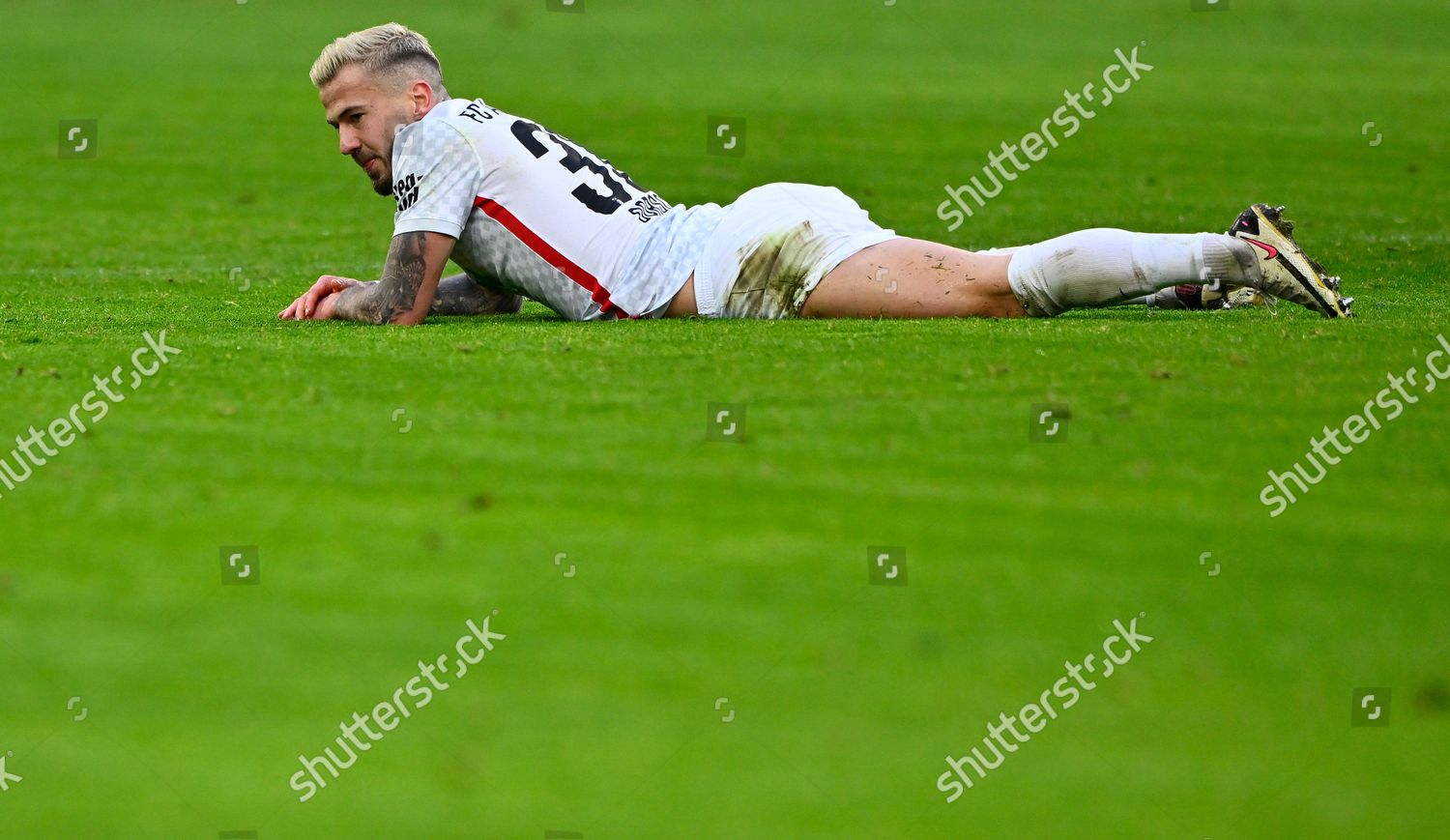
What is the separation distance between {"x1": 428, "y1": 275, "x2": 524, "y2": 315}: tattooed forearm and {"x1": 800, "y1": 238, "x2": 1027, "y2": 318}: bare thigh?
1.76m

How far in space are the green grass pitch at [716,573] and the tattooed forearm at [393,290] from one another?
0.30 m

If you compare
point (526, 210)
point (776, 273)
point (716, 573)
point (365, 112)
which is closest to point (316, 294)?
point (365, 112)

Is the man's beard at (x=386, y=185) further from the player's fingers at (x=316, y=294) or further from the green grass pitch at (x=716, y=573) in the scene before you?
the green grass pitch at (x=716, y=573)

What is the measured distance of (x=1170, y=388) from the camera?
20.0ft

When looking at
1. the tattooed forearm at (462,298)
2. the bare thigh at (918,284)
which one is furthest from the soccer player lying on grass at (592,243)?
the tattooed forearm at (462,298)

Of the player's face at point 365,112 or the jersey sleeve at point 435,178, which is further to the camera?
the player's face at point 365,112

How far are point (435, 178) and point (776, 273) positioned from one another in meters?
1.50

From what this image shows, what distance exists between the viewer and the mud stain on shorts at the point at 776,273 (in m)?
7.54

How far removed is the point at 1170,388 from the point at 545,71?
1600 cm

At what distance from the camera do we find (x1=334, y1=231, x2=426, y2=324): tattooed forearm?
296 inches

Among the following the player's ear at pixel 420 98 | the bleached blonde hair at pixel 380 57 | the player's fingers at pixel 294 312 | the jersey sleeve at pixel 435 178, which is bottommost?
the player's fingers at pixel 294 312

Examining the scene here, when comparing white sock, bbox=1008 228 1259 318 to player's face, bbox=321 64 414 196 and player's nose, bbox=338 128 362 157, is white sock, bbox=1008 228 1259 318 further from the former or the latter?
player's nose, bbox=338 128 362 157

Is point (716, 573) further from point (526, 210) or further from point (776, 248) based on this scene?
point (526, 210)

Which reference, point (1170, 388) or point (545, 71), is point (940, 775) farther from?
point (545, 71)
